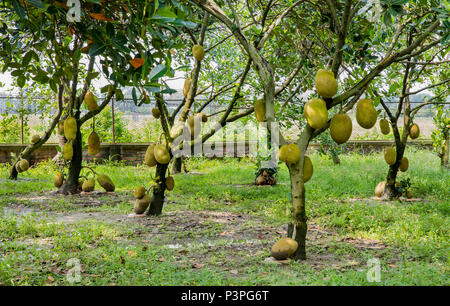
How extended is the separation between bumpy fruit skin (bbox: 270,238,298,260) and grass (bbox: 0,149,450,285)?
0.08 m

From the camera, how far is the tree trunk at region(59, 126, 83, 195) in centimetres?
627

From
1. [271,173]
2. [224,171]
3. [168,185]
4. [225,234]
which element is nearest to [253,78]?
[224,171]

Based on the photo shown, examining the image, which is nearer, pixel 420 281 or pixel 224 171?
pixel 420 281

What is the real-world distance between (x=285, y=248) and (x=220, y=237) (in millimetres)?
1062

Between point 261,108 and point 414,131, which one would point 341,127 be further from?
point 414,131

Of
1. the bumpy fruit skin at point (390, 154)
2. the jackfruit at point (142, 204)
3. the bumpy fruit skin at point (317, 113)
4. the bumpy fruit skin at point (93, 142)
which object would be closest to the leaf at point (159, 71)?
the bumpy fruit skin at point (317, 113)

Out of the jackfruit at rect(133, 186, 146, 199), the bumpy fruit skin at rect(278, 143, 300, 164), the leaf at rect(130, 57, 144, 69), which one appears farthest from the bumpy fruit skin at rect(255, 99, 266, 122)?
the jackfruit at rect(133, 186, 146, 199)

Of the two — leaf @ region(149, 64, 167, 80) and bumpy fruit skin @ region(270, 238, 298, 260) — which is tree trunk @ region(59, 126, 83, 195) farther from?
leaf @ region(149, 64, 167, 80)

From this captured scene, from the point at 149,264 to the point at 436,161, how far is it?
8124 millimetres

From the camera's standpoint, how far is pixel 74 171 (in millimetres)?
6355

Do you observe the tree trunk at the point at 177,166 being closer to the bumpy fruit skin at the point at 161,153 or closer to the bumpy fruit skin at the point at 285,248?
the bumpy fruit skin at the point at 161,153

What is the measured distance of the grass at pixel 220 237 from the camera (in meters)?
2.77

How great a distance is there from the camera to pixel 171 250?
3.44 m
